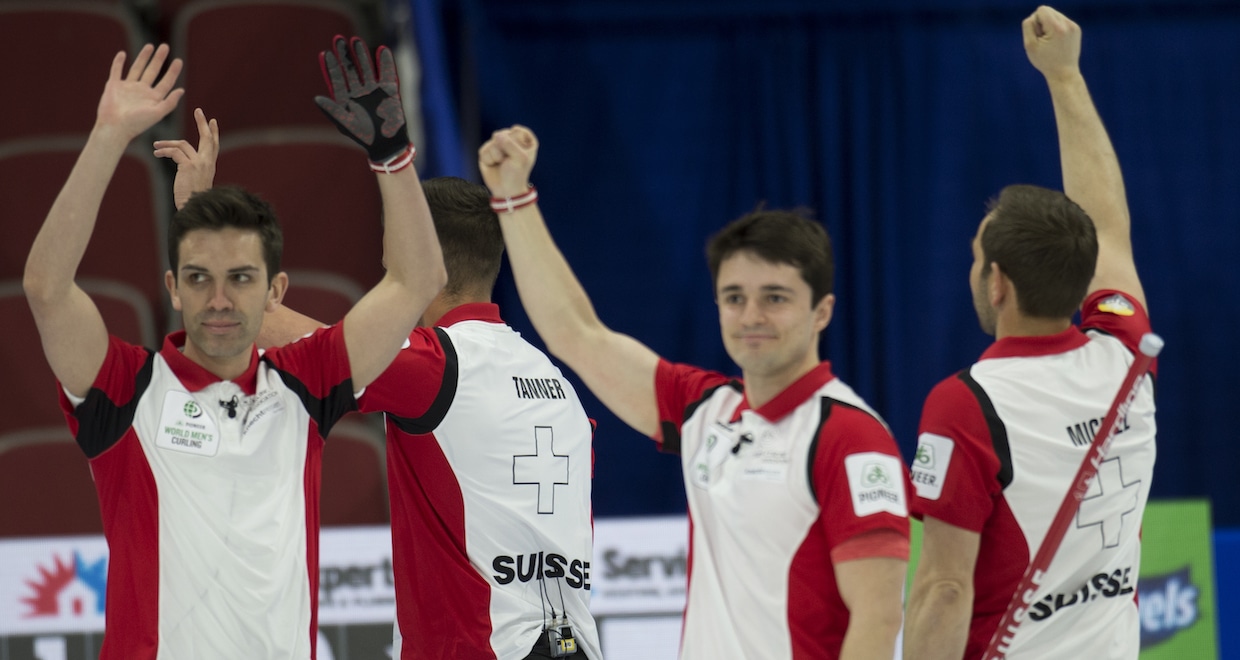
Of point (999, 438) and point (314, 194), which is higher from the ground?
point (314, 194)

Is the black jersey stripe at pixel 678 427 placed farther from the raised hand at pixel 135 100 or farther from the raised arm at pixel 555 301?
the raised hand at pixel 135 100

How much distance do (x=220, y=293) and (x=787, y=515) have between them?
56.6 inches

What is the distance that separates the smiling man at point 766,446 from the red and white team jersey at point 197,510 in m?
0.76

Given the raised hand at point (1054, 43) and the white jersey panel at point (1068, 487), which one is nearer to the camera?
the white jersey panel at point (1068, 487)

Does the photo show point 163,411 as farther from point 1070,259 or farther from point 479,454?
point 1070,259

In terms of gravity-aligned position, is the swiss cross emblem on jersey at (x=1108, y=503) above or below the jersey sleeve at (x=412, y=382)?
below

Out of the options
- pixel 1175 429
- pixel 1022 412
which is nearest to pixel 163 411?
pixel 1022 412

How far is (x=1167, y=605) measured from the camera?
18.5 ft

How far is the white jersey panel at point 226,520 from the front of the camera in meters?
3.11

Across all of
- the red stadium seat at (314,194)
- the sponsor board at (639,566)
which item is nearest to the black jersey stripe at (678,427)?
the sponsor board at (639,566)

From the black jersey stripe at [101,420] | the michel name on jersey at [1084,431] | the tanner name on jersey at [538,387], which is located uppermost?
the tanner name on jersey at [538,387]

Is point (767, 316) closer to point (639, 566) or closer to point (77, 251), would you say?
point (77, 251)

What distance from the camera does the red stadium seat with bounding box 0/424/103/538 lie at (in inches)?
250

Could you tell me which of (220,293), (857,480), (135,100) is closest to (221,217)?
(220,293)
